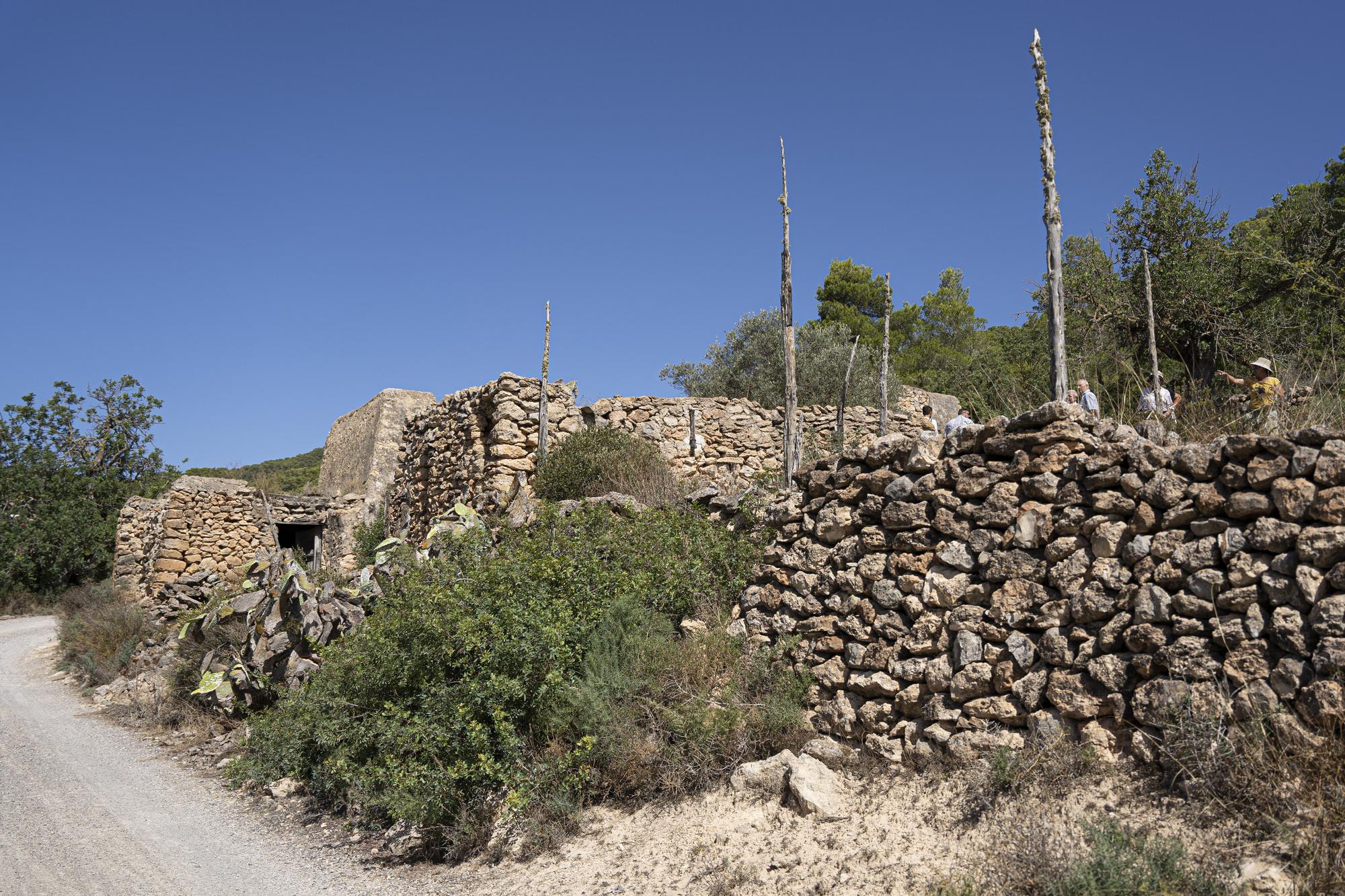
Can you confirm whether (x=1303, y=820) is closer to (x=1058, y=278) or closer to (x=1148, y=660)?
(x=1148, y=660)

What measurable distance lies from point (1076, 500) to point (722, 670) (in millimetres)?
2682

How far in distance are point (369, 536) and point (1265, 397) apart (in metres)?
14.8

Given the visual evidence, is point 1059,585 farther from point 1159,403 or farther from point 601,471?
point 601,471

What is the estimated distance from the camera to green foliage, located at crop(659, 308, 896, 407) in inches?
711

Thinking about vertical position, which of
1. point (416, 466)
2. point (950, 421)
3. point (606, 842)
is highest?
point (950, 421)

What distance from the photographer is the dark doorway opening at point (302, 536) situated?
64.6 ft

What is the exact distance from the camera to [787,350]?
9.80 m

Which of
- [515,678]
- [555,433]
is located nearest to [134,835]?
[515,678]

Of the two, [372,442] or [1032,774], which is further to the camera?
[372,442]

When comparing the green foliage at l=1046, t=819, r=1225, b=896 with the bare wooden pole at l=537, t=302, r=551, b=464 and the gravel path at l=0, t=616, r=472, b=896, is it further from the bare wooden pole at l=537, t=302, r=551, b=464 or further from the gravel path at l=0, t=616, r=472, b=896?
the bare wooden pole at l=537, t=302, r=551, b=464

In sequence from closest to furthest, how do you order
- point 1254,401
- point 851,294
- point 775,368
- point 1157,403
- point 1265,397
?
point 1265,397
point 1254,401
point 1157,403
point 775,368
point 851,294

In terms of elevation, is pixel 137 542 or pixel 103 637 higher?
pixel 137 542

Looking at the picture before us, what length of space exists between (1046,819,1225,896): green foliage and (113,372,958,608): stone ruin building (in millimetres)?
6103

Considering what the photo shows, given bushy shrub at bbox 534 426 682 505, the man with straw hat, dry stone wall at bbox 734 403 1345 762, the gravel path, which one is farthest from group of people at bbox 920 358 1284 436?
the gravel path
